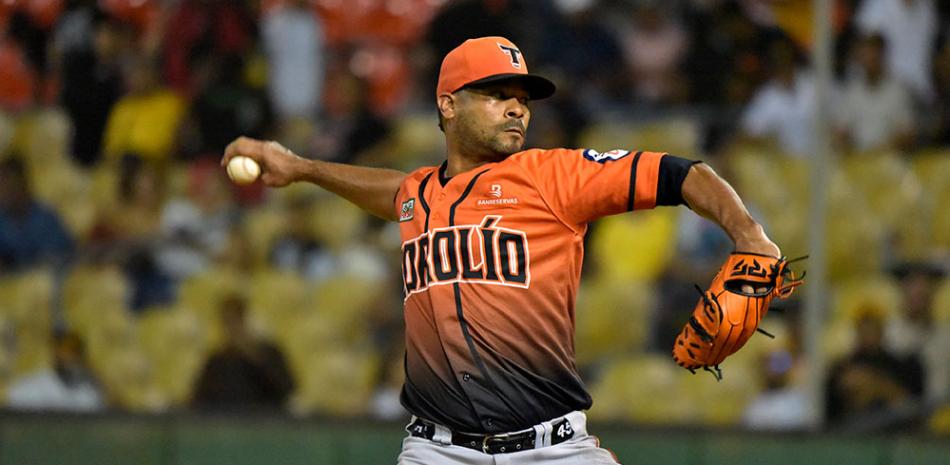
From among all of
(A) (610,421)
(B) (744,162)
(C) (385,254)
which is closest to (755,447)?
(A) (610,421)

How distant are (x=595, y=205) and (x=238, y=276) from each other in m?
4.69

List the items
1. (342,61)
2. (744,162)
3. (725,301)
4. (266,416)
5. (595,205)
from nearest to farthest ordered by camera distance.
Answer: (725,301) < (595,205) < (266,416) < (744,162) < (342,61)

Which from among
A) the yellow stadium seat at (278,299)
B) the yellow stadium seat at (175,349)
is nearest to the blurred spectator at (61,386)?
the yellow stadium seat at (175,349)

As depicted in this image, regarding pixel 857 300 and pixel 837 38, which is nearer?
pixel 857 300

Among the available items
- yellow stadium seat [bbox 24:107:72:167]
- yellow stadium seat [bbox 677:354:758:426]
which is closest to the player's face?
yellow stadium seat [bbox 677:354:758:426]

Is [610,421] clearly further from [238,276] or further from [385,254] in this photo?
[238,276]

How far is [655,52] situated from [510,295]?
190 inches

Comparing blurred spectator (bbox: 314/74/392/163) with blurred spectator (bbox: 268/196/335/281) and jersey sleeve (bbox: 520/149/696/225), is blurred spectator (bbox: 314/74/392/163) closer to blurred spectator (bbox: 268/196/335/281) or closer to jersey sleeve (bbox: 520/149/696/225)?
blurred spectator (bbox: 268/196/335/281)

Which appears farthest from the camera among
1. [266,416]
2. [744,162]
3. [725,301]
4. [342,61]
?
[342,61]

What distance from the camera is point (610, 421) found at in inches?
274

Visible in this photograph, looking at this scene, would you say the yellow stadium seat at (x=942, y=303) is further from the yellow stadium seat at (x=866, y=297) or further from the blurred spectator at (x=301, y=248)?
the blurred spectator at (x=301, y=248)

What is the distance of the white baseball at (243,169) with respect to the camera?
15.4 ft

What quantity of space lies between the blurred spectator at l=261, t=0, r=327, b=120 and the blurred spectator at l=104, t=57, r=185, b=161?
623mm

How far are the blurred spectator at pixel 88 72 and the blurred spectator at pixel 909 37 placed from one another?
15.2 feet
